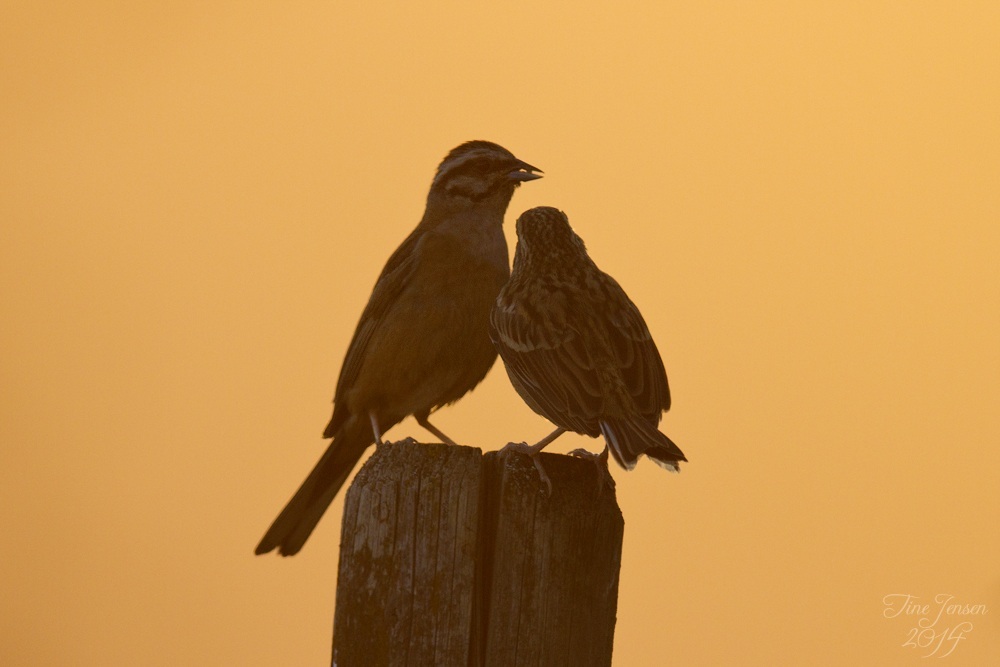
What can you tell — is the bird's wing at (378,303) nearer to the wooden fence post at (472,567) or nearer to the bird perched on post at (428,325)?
the bird perched on post at (428,325)

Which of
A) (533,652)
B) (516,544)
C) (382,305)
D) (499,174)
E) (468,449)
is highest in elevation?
(499,174)

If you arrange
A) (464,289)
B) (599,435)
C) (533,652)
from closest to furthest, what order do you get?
1. (533,652)
2. (599,435)
3. (464,289)

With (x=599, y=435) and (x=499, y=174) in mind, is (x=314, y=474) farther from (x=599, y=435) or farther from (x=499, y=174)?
(x=599, y=435)

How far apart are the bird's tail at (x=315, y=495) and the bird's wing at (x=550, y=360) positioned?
82.4 inches

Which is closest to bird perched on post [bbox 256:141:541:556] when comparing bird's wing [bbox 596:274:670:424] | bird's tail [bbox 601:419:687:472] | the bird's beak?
the bird's beak

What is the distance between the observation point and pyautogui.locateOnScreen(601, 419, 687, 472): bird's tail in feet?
11.4

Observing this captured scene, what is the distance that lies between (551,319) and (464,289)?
188cm

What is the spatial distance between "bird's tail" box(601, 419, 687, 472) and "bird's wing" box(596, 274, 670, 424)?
0.20 metres

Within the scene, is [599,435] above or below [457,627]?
above

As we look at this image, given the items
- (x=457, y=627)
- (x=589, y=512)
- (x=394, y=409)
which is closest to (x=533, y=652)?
(x=457, y=627)

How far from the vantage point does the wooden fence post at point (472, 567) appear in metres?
3.12

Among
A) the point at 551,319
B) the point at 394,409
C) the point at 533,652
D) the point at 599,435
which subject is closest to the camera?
the point at 533,652

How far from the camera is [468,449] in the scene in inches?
129

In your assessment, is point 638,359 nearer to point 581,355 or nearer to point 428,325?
point 581,355
